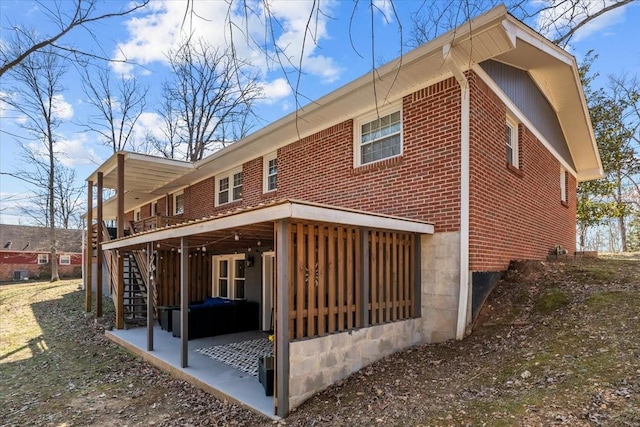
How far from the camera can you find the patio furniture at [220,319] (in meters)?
9.64

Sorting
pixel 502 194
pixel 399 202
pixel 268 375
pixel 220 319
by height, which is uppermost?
pixel 502 194

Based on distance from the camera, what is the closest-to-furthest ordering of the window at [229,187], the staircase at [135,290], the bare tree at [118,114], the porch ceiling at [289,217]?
1. the porch ceiling at [289,217]
2. the staircase at [135,290]
3. the window at [229,187]
4. the bare tree at [118,114]

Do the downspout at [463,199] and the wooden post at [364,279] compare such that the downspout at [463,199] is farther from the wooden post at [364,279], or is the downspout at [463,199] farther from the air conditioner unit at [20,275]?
the air conditioner unit at [20,275]

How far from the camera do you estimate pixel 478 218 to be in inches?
269

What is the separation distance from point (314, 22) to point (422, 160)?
4.74 meters

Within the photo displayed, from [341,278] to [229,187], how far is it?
815cm

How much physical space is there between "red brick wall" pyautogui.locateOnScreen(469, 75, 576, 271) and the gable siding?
433 mm

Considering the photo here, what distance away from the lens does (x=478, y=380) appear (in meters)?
4.86

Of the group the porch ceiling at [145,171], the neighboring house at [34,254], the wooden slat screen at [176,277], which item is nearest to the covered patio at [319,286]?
the wooden slat screen at [176,277]

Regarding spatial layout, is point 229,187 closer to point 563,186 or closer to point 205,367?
point 205,367

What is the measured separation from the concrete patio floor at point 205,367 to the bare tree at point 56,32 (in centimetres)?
456

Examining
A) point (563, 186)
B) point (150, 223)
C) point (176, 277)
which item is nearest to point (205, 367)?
point (176, 277)

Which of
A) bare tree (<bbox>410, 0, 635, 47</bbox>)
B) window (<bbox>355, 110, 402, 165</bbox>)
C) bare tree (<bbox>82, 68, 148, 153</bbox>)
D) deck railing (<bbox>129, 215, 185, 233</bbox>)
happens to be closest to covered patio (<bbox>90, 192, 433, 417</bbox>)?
window (<bbox>355, 110, 402, 165</bbox>)

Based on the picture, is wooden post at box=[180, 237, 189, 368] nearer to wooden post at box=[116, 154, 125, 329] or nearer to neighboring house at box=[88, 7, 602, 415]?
neighboring house at box=[88, 7, 602, 415]
